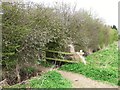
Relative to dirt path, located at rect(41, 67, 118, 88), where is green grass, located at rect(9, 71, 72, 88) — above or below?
above

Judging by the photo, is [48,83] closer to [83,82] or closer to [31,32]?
[83,82]

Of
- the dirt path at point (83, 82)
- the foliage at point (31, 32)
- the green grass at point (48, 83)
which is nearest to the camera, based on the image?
the foliage at point (31, 32)

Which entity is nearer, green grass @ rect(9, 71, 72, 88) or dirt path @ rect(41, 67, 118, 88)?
green grass @ rect(9, 71, 72, 88)

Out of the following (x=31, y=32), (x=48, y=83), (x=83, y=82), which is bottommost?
(x=83, y=82)

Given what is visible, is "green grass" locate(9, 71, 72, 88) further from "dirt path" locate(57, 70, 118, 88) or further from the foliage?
the foliage

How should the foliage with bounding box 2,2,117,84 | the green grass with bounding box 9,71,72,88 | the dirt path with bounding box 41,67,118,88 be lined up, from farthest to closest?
the dirt path with bounding box 41,67,118,88 → the green grass with bounding box 9,71,72,88 → the foliage with bounding box 2,2,117,84

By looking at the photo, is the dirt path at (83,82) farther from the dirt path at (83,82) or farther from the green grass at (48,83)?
the green grass at (48,83)

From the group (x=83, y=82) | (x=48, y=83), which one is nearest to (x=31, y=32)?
(x=48, y=83)

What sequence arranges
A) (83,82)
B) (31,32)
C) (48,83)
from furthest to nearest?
(83,82)
(31,32)
(48,83)

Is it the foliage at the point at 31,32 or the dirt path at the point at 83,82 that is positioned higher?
the foliage at the point at 31,32

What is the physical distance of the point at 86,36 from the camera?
57.5 ft

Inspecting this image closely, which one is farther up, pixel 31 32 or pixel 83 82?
pixel 31 32

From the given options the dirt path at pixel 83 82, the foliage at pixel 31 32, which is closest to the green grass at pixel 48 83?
the dirt path at pixel 83 82

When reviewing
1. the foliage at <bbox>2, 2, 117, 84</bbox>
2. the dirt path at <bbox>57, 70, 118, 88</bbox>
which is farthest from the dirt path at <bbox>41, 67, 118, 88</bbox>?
the foliage at <bbox>2, 2, 117, 84</bbox>
